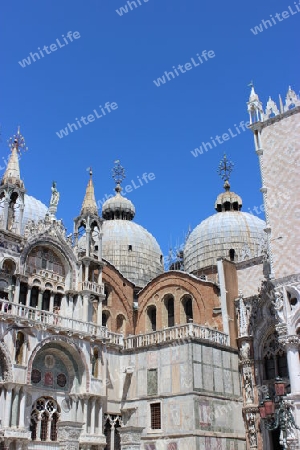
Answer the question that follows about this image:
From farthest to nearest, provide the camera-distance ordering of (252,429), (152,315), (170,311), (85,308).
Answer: (152,315) < (170,311) < (85,308) < (252,429)

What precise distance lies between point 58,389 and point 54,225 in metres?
7.94

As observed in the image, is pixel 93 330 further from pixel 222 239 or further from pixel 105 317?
pixel 222 239

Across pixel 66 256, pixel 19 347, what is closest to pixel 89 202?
pixel 66 256

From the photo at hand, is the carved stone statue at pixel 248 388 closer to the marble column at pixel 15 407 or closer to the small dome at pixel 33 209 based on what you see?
the marble column at pixel 15 407

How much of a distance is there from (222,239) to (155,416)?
1731 cm

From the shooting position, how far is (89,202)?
30.7 m

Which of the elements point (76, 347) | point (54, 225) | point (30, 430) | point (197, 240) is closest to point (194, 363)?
point (76, 347)

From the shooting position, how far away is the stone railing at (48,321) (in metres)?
23.2

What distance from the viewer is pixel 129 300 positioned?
3466 cm

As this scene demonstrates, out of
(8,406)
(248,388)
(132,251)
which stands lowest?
(8,406)

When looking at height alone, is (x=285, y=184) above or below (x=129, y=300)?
above

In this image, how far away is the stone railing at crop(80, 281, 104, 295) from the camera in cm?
2803

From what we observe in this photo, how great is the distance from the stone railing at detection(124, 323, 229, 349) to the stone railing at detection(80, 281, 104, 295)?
9.26 ft

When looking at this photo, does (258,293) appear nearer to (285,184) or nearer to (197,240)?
(285,184)
